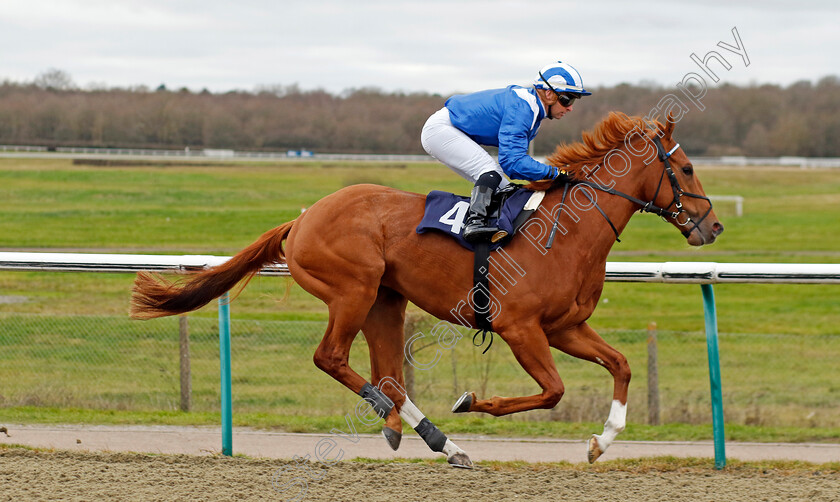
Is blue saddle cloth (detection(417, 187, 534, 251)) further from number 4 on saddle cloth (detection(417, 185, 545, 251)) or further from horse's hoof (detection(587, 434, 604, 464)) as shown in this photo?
horse's hoof (detection(587, 434, 604, 464))

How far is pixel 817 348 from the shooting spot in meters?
9.86

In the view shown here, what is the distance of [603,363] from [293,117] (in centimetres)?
3405

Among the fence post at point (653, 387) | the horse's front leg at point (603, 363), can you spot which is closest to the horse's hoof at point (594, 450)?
the horse's front leg at point (603, 363)

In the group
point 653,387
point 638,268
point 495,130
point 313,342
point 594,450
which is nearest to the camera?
point 594,450

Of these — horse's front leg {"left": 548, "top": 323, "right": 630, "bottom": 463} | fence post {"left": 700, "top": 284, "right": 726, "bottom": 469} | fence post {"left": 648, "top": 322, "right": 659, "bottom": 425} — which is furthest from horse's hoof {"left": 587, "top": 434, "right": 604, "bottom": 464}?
fence post {"left": 648, "top": 322, "right": 659, "bottom": 425}

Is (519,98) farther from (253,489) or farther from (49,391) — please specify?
(49,391)

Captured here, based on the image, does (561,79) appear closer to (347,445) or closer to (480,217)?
(480,217)

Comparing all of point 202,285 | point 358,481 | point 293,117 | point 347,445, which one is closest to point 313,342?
point 347,445

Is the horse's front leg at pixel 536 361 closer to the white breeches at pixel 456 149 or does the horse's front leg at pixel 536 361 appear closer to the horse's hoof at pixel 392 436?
the horse's hoof at pixel 392 436

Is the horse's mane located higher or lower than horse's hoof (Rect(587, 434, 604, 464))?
higher

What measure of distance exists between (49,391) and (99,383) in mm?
645

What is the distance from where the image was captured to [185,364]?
6418 mm

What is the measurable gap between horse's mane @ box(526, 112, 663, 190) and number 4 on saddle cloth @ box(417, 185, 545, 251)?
0.37ft

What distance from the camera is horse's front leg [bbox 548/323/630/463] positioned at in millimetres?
4262
